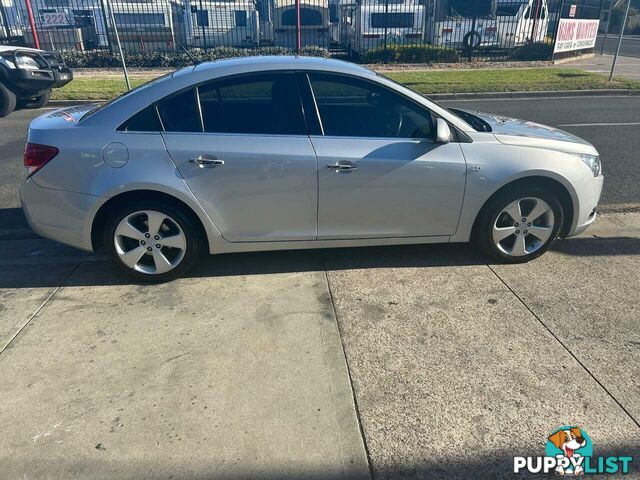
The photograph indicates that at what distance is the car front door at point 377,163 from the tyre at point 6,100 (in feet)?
28.6


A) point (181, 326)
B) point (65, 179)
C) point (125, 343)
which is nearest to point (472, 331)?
point (181, 326)

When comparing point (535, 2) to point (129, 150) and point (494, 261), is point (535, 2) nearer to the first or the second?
point (494, 261)

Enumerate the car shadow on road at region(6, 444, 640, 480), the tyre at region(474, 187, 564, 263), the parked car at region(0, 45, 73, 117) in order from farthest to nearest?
the parked car at region(0, 45, 73, 117) < the tyre at region(474, 187, 564, 263) < the car shadow on road at region(6, 444, 640, 480)

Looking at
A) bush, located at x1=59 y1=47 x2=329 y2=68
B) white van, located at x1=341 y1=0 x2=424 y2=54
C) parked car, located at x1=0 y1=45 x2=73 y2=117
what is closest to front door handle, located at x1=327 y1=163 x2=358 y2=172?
parked car, located at x1=0 y1=45 x2=73 y2=117

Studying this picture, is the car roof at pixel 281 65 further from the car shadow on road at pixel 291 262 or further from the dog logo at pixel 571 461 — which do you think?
the dog logo at pixel 571 461

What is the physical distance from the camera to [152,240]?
372 cm

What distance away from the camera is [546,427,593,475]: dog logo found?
2291mm

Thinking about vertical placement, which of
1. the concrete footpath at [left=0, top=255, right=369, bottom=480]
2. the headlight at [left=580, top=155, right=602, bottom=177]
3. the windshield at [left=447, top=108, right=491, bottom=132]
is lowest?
the concrete footpath at [left=0, top=255, right=369, bottom=480]

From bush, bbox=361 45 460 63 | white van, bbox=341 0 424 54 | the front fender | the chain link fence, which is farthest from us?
white van, bbox=341 0 424 54

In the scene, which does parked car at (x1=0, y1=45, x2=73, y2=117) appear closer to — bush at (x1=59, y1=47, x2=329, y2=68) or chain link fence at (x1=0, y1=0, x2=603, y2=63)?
bush at (x1=59, y1=47, x2=329, y2=68)

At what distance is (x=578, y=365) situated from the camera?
9.55ft

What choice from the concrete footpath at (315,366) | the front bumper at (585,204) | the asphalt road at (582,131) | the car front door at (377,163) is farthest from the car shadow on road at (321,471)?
the asphalt road at (582,131)

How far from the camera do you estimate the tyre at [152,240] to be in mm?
3637

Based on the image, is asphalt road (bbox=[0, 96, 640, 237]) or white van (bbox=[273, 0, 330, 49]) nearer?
asphalt road (bbox=[0, 96, 640, 237])
